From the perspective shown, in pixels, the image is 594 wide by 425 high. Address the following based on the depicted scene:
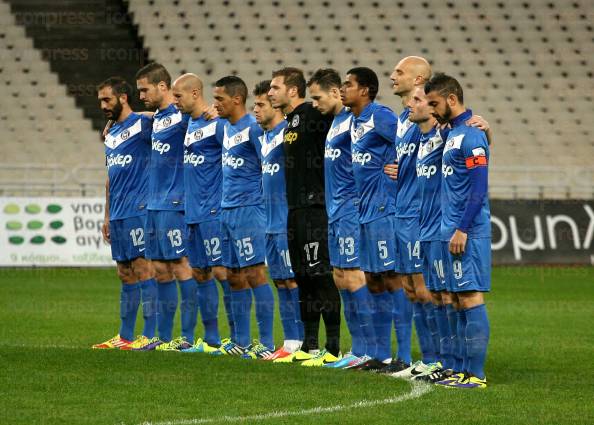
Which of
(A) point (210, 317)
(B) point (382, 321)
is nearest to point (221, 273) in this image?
(A) point (210, 317)

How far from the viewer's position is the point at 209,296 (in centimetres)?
1032

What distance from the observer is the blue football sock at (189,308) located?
10.4 meters

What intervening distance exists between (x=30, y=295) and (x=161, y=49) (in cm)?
1091

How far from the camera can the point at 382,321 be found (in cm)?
888

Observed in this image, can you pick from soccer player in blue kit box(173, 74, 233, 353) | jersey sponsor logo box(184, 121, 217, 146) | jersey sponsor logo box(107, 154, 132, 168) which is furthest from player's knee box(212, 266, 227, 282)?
jersey sponsor logo box(107, 154, 132, 168)

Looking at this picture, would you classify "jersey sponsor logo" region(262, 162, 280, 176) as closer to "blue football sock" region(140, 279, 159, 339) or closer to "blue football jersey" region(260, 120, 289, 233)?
"blue football jersey" region(260, 120, 289, 233)

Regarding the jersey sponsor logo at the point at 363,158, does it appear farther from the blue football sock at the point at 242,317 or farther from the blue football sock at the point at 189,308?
the blue football sock at the point at 189,308

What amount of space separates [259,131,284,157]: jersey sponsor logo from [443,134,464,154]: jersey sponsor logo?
2102mm

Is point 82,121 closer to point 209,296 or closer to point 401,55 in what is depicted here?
point 401,55

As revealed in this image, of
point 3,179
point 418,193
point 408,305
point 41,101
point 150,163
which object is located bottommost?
point 408,305

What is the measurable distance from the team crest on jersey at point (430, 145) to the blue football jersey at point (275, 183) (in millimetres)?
1658

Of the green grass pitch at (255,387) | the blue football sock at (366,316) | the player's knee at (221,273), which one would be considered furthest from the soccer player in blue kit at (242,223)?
the blue football sock at (366,316)

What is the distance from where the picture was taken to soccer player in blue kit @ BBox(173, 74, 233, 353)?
10.3 m

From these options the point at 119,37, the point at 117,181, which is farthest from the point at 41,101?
the point at 117,181
